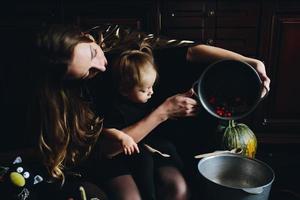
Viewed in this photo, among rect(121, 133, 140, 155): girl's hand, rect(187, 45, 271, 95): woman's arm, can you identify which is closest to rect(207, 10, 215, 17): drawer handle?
rect(187, 45, 271, 95): woman's arm

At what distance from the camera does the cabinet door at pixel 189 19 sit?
5.42ft

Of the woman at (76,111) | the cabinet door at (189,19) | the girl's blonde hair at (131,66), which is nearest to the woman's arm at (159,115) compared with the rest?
the woman at (76,111)

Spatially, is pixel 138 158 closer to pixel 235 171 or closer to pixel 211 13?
pixel 235 171

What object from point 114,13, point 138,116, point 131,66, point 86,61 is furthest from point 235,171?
point 114,13

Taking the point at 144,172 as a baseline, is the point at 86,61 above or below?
above

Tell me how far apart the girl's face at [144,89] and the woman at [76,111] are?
53 millimetres

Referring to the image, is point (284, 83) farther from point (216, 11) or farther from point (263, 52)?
point (216, 11)

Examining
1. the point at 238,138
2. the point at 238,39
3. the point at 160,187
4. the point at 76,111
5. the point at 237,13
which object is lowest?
the point at 160,187

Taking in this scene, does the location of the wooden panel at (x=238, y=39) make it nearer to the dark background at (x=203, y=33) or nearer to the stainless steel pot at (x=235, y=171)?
the dark background at (x=203, y=33)

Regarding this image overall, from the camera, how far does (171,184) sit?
1168 millimetres

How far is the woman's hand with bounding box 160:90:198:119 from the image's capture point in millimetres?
1172

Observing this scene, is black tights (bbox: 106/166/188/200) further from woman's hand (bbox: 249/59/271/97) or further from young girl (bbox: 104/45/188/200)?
woman's hand (bbox: 249/59/271/97)

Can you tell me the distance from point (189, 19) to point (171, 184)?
77 cm

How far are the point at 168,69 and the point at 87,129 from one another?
12.2 inches
